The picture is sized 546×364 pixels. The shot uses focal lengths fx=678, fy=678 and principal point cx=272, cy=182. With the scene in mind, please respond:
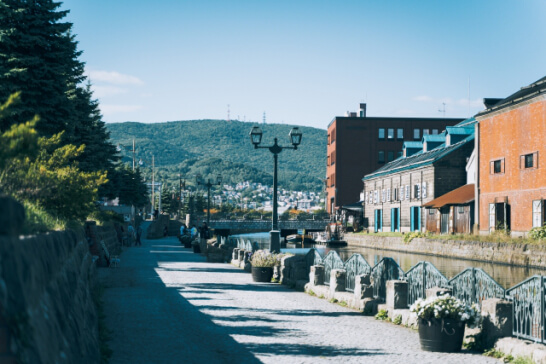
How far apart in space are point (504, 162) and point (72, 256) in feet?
130

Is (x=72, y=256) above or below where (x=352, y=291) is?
above

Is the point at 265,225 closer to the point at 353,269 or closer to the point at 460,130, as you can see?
the point at 460,130

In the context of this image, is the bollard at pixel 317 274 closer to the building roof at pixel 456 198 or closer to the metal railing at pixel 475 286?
the metal railing at pixel 475 286

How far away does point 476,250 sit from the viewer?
41.0 metres

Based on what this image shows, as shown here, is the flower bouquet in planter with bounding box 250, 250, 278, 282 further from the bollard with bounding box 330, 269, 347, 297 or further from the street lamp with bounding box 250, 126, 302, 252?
the bollard with bounding box 330, 269, 347, 297

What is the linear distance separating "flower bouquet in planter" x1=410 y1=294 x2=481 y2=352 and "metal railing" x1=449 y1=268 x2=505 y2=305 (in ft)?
2.07

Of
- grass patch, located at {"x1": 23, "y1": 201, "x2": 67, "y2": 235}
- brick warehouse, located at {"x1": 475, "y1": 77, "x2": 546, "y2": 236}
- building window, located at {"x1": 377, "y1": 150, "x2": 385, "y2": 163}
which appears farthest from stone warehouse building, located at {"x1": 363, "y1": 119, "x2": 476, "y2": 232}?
grass patch, located at {"x1": 23, "y1": 201, "x2": 67, "y2": 235}

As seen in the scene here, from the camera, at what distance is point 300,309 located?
15.7 metres

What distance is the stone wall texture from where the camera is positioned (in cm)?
444

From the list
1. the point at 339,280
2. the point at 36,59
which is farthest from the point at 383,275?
the point at 36,59

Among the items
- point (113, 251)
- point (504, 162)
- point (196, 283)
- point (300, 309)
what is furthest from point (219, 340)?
point (504, 162)

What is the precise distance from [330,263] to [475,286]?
7681mm

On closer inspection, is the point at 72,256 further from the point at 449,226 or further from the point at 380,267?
the point at 449,226

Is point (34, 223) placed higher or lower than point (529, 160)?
lower
